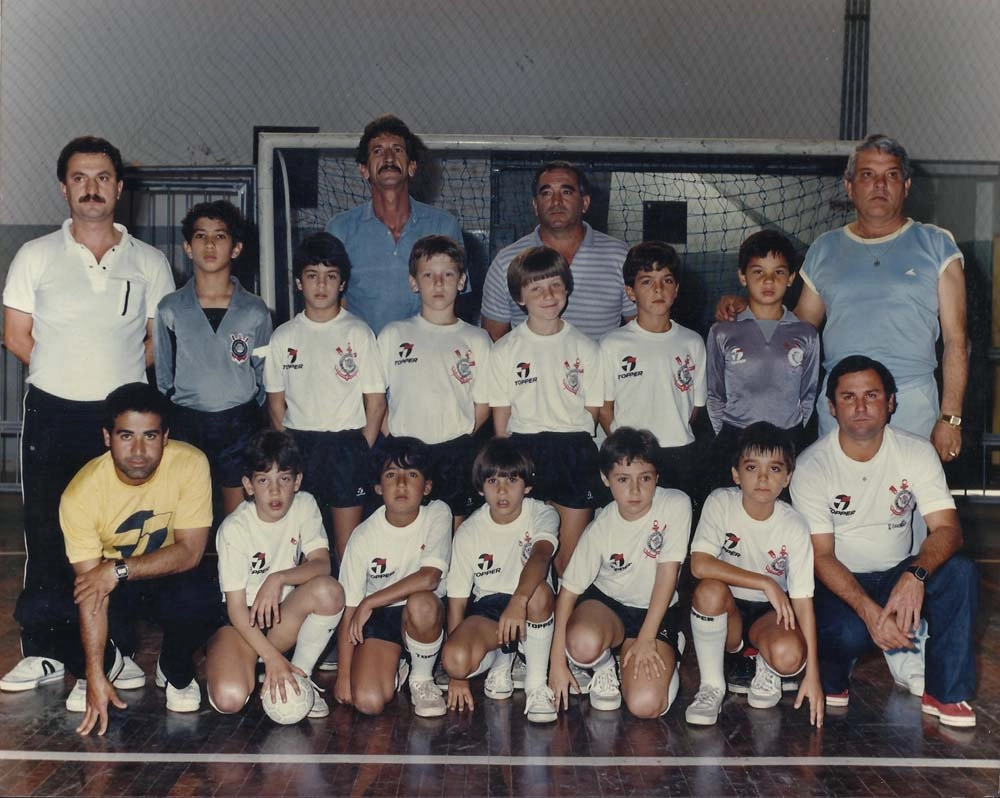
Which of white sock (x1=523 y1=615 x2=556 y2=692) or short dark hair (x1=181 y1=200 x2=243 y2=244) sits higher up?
short dark hair (x1=181 y1=200 x2=243 y2=244)

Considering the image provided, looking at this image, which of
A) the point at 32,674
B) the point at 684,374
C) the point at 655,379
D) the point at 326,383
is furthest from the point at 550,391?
the point at 32,674

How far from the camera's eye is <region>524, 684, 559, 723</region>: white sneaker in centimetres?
371

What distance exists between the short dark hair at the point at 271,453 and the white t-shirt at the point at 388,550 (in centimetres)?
37

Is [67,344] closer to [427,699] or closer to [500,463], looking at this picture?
[500,463]

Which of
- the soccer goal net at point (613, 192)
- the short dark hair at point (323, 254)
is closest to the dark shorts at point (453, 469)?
the short dark hair at point (323, 254)

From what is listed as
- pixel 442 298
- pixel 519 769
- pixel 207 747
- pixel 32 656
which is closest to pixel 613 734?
pixel 519 769

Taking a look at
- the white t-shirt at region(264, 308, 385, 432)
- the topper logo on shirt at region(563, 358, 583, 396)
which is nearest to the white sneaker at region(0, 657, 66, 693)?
the white t-shirt at region(264, 308, 385, 432)

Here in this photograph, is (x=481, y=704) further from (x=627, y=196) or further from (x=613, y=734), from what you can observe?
(x=627, y=196)

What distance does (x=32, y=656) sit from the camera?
13.5 ft

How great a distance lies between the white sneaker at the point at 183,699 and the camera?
12.5 feet

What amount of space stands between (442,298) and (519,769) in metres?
1.86

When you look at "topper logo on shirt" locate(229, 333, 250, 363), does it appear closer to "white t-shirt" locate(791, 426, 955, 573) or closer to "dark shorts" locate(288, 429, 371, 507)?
"dark shorts" locate(288, 429, 371, 507)

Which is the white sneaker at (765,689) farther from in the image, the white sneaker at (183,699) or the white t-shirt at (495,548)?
the white sneaker at (183,699)

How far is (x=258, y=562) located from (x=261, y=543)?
74 mm
